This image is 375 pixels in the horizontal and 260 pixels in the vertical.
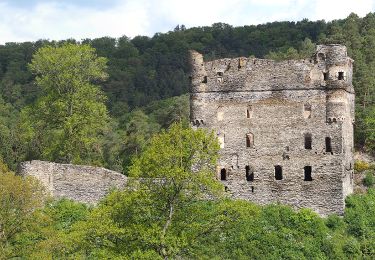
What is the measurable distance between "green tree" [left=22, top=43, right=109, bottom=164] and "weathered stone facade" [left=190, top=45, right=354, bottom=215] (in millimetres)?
9844

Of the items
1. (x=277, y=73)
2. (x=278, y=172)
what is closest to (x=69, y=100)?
(x=277, y=73)

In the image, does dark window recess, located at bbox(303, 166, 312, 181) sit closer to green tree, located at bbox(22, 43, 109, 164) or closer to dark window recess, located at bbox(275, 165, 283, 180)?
dark window recess, located at bbox(275, 165, 283, 180)

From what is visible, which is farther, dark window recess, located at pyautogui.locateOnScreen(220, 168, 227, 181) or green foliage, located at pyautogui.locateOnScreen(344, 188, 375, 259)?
dark window recess, located at pyautogui.locateOnScreen(220, 168, 227, 181)

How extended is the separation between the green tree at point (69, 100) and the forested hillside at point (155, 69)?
811 centimetres

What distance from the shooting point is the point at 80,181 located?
41281 millimetres

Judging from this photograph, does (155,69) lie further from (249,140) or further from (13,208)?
(13,208)

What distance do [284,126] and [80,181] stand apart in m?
12.3

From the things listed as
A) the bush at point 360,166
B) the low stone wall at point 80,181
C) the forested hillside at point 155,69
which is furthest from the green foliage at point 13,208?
the forested hillside at point 155,69

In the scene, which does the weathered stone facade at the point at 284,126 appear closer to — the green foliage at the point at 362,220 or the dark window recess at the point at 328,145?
the dark window recess at the point at 328,145

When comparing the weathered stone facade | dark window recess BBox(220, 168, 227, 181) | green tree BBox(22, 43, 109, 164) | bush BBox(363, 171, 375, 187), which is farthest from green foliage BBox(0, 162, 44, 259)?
bush BBox(363, 171, 375, 187)

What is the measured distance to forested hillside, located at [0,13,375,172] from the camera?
62281 millimetres

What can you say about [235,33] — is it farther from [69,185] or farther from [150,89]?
[69,185]

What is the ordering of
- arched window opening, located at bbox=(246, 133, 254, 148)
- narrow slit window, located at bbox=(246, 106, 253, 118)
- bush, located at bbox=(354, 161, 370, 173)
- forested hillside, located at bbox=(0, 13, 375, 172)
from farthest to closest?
forested hillside, located at bbox=(0, 13, 375, 172), bush, located at bbox=(354, 161, 370, 173), narrow slit window, located at bbox=(246, 106, 253, 118), arched window opening, located at bbox=(246, 133, 254, 148)

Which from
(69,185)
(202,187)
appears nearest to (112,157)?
(69,185)
